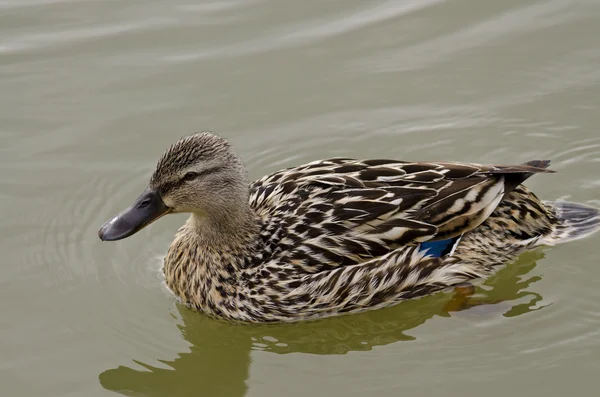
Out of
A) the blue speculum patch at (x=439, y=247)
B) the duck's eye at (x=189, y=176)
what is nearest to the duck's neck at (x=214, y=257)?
the duck's eye at (x=189, y=176)

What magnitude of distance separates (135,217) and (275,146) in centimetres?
270

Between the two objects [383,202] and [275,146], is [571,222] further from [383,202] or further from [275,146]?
[275,146]

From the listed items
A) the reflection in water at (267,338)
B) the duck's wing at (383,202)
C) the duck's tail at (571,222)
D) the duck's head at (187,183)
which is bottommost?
the reflection in water at (267,338)

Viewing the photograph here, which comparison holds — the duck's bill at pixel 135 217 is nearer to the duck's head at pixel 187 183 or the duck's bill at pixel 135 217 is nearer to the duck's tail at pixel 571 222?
the duck's head at pixel 187 183

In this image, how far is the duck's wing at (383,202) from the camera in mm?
8586

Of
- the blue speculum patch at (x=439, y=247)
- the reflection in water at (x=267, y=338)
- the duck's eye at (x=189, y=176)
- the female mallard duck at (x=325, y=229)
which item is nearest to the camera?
the reflection in water at (x=267, y=338)

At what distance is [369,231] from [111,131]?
363 cm

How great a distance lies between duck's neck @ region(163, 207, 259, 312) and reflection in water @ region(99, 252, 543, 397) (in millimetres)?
208

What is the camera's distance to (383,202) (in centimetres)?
859

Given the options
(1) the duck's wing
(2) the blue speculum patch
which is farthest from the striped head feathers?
(2) the blue speculum patch

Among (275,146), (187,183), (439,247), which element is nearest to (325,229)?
(439,247)

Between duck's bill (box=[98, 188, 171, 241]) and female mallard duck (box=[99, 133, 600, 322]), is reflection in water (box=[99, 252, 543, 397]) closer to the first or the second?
female mallard duck (box=[99, 133, 600, 322])

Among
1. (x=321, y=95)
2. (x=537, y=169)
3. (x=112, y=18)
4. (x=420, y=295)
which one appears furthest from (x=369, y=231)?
(x=112, y=18)

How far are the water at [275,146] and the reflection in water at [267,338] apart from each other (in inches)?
0.7
